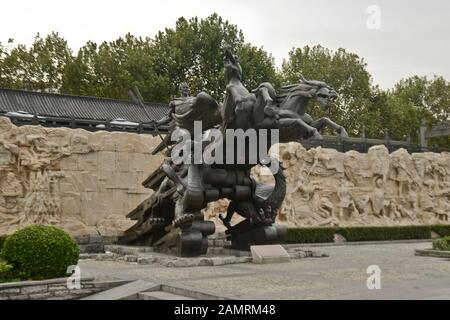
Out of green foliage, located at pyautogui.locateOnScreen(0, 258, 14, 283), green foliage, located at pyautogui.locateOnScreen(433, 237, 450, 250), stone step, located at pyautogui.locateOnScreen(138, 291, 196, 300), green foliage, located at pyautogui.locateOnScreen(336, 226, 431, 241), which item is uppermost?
green foliage, located at pyautogui.locateOnScreen(336, 226, 431, 241)

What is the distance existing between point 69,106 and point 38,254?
16437 mm

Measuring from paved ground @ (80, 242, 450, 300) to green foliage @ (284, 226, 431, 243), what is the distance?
5.95 meters

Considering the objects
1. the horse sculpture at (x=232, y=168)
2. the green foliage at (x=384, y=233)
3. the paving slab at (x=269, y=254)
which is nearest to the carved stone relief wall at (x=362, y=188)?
the green foliage at (x=384, y=233)

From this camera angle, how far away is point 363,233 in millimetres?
20844

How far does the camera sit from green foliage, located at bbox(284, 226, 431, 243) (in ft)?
62.6

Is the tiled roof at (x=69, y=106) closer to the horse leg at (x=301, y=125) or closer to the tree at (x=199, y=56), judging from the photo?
the tree at (x=199, y=56)

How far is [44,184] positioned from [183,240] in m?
6.22

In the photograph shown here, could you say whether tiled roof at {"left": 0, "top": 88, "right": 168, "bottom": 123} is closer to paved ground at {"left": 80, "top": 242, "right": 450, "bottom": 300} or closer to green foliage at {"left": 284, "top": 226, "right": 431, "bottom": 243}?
green foliage at {"left": 284, "top": 226, "right": 431, "bottom": 243}

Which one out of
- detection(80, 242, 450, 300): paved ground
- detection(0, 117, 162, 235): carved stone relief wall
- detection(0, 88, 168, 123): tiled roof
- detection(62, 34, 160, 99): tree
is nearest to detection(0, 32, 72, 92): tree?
detection(62, 34, 160, 99): tree

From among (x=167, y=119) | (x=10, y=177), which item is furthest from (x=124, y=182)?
(x=167, y=119)

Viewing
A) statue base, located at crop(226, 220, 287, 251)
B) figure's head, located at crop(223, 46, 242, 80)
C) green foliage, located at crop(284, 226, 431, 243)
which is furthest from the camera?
green foliage, located at crop(284, 226, 431, 243)

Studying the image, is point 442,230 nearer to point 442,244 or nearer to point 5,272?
point 442,244
